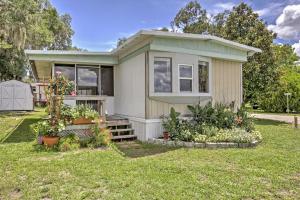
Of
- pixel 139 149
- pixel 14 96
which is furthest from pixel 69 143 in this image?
pixel 14 96

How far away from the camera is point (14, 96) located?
20656 mm

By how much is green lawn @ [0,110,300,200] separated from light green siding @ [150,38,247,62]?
121 inches

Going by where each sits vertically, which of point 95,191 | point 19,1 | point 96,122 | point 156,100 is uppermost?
point 19,1

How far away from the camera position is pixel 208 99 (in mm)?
8789

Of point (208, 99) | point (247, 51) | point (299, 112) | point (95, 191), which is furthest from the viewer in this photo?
point (299, 112)

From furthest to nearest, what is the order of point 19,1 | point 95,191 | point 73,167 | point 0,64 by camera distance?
point 0,64 < point 19,1 < point 73,167 < point 95,191

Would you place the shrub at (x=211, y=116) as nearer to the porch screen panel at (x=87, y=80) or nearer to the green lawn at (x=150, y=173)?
the green lawn at (x=150, y=173)

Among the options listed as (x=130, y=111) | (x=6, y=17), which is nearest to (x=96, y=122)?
(x=130, y=111)

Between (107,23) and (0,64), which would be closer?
(107,23)

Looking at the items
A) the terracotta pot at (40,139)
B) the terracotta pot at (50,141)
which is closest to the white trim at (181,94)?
the terracotta pot at (50,141)

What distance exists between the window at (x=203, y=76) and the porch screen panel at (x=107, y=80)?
3.87 m

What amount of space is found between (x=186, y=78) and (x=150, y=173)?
447cm

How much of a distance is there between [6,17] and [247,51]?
15749 millimetres

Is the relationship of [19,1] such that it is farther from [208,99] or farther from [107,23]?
[208,99]
